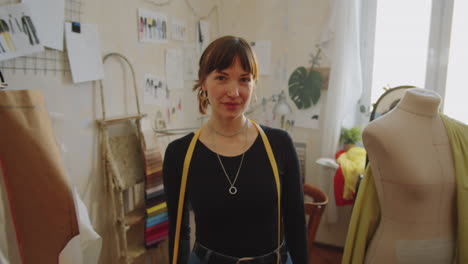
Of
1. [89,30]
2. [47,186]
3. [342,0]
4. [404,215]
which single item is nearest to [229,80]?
[47,186]

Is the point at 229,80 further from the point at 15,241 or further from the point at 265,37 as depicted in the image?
the point at 265,37

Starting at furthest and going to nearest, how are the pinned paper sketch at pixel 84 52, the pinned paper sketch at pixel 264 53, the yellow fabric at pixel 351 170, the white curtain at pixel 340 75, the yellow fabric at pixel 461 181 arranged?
the pinned paper sketch at pixel 264 53
the white curtain at pixel 340 75
the yellow fabric at pixel 351 170
the pinned paper sketch at pixel 84 52
the yellow fabric at pixel 461 181

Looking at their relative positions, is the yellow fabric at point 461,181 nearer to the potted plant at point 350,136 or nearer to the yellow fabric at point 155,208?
the potted plant at point 350,136

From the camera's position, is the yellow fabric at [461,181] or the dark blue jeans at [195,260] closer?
the dark blue jeans at [195,260]

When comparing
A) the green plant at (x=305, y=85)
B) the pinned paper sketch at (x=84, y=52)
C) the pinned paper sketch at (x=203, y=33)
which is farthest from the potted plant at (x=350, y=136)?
the pinned paper sketch at (x=84, y=52)

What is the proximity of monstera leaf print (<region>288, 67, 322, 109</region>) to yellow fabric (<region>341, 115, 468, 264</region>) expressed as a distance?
1299mm

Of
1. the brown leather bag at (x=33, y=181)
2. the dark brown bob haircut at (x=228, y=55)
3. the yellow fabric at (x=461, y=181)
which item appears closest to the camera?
the brown leather bag at (x=33, y=181)

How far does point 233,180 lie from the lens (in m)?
0.86

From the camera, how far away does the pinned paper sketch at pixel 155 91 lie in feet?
6.07

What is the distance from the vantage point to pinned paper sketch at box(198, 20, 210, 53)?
236 centimetres

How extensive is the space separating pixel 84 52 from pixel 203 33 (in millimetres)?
1175

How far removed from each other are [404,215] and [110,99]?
147cm

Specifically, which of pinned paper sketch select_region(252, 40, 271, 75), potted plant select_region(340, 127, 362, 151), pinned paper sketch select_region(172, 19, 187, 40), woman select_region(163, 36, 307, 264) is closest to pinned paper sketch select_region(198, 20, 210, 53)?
pinned paper sketch select_region(172, 19, 187, 40)

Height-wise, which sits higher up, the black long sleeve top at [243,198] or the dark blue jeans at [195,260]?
the black long sleeve top at [243,198]
